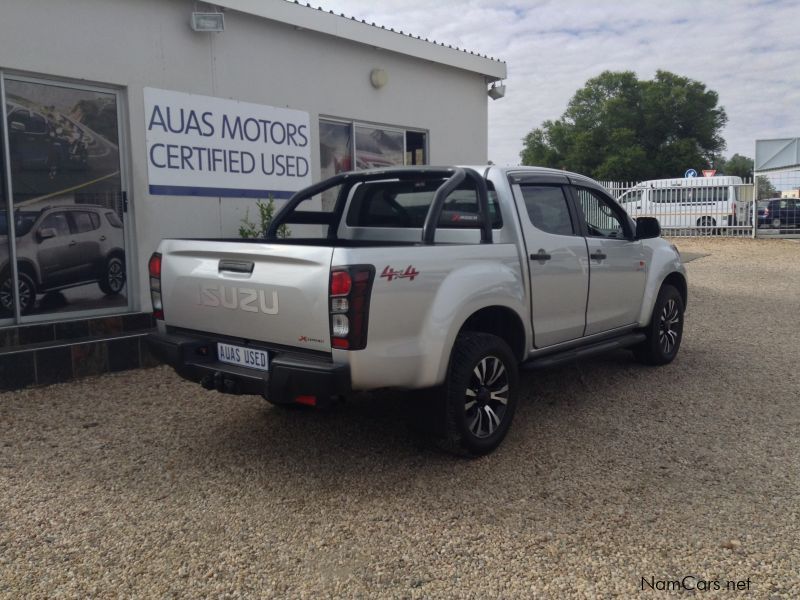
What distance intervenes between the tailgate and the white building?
96.7 inches

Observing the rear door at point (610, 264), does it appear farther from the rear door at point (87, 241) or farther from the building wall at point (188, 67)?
the rear door at point (87, 241)

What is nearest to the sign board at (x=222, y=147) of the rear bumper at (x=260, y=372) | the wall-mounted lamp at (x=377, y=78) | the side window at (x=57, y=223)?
the side window at (x=57, y=223)

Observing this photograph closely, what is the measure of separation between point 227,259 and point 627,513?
263cm

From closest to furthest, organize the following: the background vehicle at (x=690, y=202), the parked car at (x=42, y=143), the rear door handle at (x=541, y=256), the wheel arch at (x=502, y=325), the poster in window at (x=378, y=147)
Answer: the wheel arch at (x=502, y=325) → the rear door handle at (x=541, y=256) → the parked car at (x=42, y=143) → the poster in window at (x=378, y=147) → the background vehicle at (x=690, y=202)

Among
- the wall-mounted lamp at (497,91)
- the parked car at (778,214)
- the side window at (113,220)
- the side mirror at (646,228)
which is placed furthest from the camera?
the parked car at (778,214)

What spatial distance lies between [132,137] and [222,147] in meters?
1.15

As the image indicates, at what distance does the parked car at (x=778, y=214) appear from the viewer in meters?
22.7

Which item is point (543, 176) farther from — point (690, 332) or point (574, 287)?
point (690, 332)

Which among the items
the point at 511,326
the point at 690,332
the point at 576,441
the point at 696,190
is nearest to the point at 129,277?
the point at 511,326

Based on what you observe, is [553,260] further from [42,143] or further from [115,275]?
[42,143]

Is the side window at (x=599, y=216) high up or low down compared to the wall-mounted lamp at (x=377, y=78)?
down

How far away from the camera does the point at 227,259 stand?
4277 millimetres

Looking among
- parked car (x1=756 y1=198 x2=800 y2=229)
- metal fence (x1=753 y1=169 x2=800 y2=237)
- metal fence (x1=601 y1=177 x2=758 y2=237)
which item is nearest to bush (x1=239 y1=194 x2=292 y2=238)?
metal fence (x1=601 y1=177 x2=758 y2=237)

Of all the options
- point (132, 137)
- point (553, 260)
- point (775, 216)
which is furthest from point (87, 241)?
point (775, 216)
